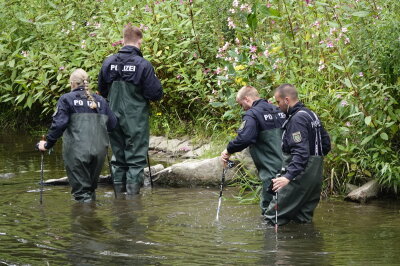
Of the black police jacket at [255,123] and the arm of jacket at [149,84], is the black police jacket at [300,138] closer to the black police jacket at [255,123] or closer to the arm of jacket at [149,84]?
the black police jacket at [255,123]

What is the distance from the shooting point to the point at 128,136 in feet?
33.9

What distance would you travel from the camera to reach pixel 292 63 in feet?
33.9

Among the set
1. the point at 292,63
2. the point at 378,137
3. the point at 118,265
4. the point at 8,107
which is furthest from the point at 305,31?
the point at 8,107

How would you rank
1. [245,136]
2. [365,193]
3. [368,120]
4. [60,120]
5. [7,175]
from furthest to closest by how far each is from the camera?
[7,175], [60,120], [365,193], [368,120], [245,136]

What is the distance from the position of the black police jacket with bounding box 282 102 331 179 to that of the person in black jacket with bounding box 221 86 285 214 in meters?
0.50

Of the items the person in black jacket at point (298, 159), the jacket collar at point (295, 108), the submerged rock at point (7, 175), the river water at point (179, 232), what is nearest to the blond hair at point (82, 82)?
the river water at point (179, 232)

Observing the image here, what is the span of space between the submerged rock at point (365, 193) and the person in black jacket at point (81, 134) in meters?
2.88

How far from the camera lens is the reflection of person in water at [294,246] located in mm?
6587

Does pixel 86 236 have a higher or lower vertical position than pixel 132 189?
lower

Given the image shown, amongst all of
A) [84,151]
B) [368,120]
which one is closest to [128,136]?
[84,151]

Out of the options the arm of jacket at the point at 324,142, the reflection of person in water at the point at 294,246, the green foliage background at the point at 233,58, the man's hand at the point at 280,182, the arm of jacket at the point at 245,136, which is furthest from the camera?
the green foliage background at the point at 233,58

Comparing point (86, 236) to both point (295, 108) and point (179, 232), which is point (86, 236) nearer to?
point (179, 232)

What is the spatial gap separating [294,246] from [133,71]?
3.84m

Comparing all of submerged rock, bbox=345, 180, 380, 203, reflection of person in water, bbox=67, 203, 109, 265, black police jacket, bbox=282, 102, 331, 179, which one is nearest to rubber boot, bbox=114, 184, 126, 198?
reflection of person in water, bbox=67, 203, 109, 265
